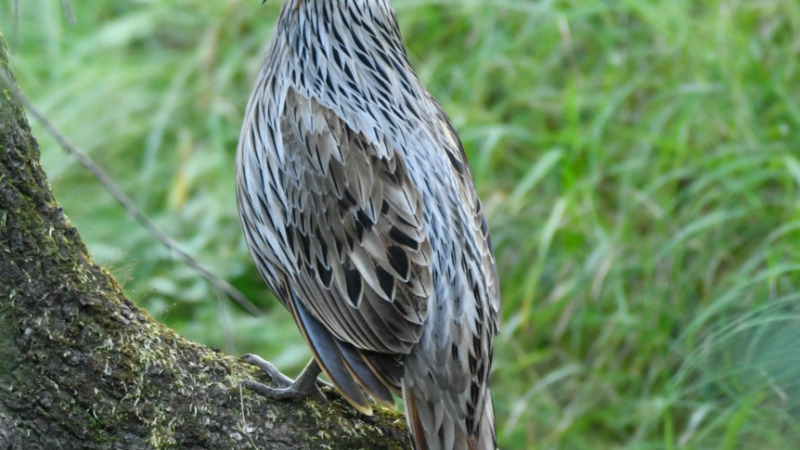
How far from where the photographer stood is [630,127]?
5.32 meters

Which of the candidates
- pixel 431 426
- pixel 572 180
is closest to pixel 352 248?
pixel 431 426

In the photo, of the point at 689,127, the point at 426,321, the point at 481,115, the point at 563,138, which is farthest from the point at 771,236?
the point at 426,321

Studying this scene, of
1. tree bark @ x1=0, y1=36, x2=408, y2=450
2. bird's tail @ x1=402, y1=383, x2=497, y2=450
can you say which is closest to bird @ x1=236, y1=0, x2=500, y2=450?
bird's tail @ x1=402, y1=383, x2=497, y2=450

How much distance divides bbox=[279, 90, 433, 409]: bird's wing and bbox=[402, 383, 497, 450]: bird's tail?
2.9 inches

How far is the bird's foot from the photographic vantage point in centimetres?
248

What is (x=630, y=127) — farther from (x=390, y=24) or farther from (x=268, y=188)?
(x=268, y=188)

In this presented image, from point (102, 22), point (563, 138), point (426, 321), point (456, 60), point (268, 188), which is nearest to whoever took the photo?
point (426, 321)

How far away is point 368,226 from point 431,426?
642 mm

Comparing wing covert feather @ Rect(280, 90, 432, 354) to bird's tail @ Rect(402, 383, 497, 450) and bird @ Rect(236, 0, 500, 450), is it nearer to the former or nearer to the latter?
bird @ Rect(236, 0, 500, 450)

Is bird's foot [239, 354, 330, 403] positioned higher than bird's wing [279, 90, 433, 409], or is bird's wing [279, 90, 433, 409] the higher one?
bird's wing [279, 90, 433, 409]

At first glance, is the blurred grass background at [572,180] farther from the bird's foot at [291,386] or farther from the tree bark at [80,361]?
the tree bark at [80,361]

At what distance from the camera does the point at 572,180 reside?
496cm

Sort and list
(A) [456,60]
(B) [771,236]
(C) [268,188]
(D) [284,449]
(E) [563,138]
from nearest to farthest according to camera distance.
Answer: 1. (D) [284,449]
2. (C) [268,188]
3. (B) [771,236]
4. (E) [563,138]
5. (A) [456,60]

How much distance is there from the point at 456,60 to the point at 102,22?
10.2ft
